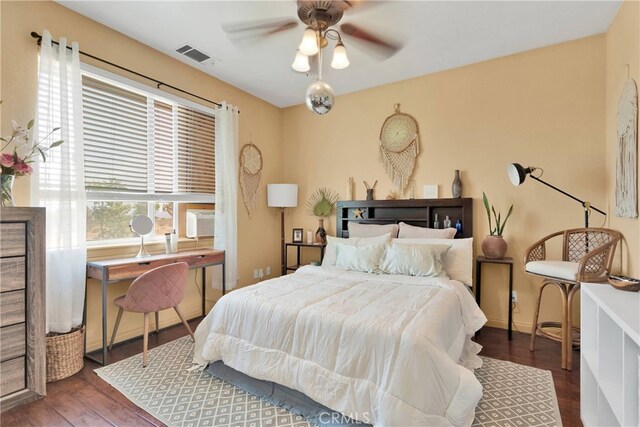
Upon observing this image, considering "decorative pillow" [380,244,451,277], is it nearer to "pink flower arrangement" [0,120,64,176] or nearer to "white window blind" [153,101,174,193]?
"white window blind" [153,101,174,193]

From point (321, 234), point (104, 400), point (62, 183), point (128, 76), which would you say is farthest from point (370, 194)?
point (104, 400)

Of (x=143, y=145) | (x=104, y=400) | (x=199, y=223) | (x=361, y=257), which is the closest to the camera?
(x=104, y=400)

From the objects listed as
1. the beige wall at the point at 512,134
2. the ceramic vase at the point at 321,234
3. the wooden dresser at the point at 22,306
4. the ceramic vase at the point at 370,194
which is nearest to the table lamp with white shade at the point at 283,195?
the ceramic vase at the point at 321,234

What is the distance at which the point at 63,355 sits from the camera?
7.64ft

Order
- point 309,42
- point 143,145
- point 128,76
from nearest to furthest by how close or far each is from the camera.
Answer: point 309,42 < point 128,76 < point 143,145

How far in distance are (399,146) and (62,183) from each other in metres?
3.39

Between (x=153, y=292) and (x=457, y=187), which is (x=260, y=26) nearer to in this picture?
(x=153, y=292)

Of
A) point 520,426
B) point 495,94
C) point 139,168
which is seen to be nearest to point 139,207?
point 139,168

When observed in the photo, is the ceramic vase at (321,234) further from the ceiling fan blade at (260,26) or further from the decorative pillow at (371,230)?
the ceiling fan blade at (260,26)

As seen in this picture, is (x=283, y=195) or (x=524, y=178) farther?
(x=283, y=195)

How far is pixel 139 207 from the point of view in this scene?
323cm

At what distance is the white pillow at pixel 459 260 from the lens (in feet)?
9.61

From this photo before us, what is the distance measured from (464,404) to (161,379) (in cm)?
205

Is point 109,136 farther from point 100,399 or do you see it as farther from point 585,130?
point 585,130
